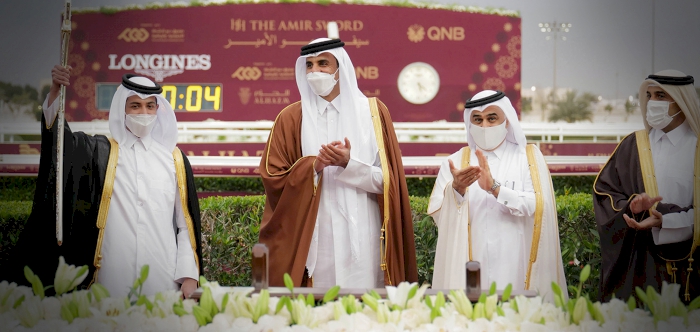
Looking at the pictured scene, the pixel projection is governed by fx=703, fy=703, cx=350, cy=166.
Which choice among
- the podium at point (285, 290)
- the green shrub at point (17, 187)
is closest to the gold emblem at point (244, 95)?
the green shrub at point (17, 187)

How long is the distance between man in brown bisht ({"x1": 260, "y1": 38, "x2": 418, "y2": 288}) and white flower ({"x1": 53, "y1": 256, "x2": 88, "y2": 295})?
4.04 feet

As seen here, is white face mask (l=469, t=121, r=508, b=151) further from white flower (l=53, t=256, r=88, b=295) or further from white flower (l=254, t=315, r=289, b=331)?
white flower (l=53, t=256, r=88, b=295)

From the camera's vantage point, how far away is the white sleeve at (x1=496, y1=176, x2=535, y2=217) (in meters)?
3.13

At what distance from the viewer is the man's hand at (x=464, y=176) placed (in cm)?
307

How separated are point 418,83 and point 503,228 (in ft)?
12.8

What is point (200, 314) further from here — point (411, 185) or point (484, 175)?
point (411, 185)

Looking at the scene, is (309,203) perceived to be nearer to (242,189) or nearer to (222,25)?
(222,25)

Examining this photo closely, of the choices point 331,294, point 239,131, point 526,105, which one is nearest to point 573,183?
point 526,105

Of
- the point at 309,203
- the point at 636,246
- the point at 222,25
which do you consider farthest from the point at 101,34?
the point at 636,246

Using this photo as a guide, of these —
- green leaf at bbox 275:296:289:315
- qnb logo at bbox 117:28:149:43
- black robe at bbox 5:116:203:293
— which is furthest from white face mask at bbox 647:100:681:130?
qnb logo at bbox 117:28:149:43

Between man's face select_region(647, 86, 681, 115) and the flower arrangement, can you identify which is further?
man's face select_region(647, 86, 681, 115)

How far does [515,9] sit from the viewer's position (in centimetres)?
688

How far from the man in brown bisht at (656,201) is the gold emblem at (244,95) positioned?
14.1 feet

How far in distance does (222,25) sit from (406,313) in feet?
18.3
